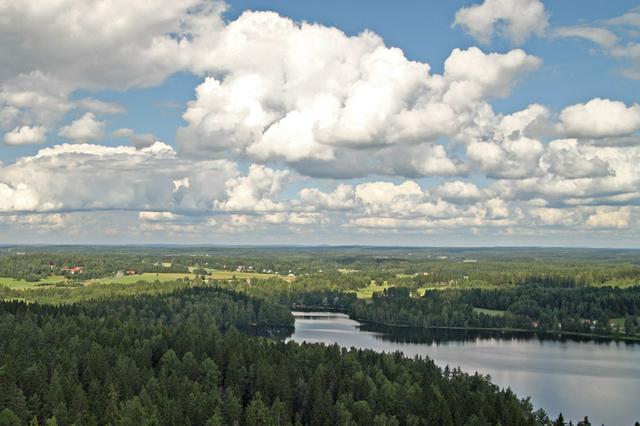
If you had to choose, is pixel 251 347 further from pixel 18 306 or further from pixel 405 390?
pixel 18 306

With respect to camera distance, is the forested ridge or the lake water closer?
the forested ridge

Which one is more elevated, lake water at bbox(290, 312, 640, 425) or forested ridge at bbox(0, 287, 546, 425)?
forested ridge at bbox(0, 287, 546, 425)

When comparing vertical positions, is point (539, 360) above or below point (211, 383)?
below

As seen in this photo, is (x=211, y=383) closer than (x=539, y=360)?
Yes

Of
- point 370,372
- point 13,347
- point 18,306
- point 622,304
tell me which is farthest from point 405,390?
point 622,304
